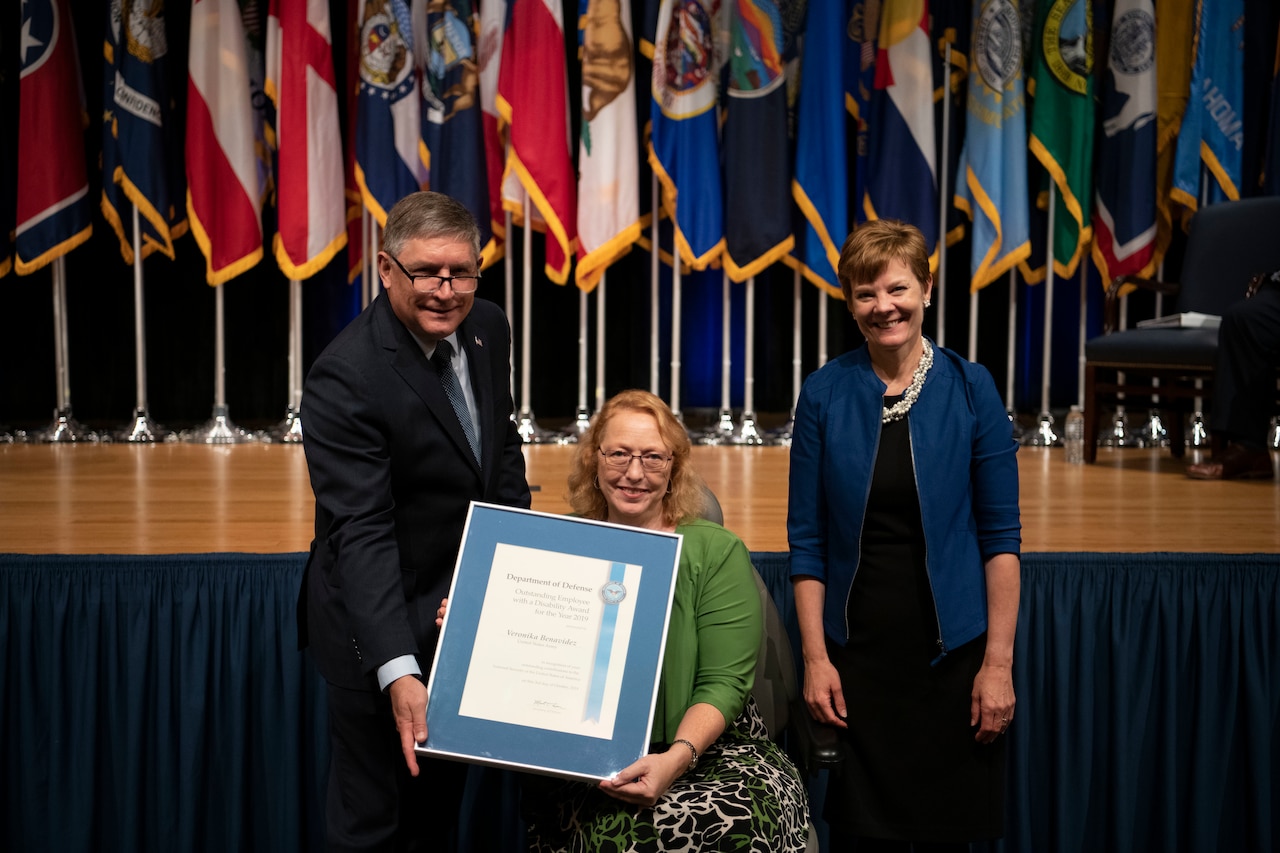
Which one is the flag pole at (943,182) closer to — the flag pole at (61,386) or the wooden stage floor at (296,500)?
the wooden stage floor at (296,500)

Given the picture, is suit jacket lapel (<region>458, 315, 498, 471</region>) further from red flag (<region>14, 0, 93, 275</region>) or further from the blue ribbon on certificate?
red flag (<region>14, 0, 93, 275</region>)

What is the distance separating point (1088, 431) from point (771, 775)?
3.23 metres

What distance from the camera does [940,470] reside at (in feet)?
6.25

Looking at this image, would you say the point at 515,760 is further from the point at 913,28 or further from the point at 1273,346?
the point at 913,28

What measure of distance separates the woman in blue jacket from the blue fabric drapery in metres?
0.69

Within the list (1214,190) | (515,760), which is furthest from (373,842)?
(1214,190)

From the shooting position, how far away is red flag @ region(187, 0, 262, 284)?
16.7ft

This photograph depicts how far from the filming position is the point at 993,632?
194 cm

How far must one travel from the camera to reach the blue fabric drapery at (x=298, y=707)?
2.59m

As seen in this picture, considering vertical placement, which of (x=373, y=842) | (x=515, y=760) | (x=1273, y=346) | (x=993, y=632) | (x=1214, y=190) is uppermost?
(x=1214, y=190)

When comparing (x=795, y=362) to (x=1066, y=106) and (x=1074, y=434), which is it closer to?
(x=1074, y=434)

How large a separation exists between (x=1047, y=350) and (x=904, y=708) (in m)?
3.89

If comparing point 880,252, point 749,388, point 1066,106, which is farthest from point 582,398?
point 880,252

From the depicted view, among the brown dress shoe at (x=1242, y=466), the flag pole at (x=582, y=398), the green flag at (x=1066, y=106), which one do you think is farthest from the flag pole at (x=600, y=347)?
the brown dress shoe at (x=1242, y=466)
